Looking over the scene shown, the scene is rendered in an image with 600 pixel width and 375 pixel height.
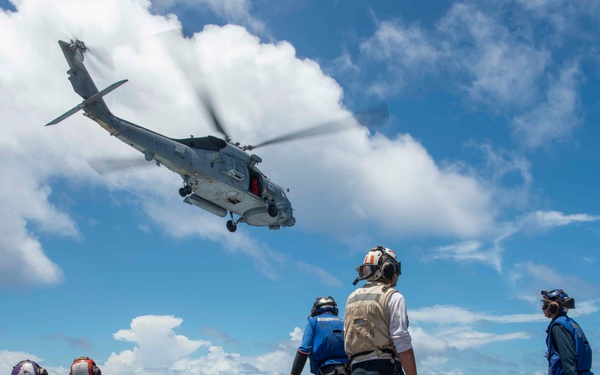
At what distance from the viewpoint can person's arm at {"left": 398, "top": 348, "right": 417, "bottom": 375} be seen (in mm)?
6438

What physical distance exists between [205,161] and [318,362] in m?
24.5

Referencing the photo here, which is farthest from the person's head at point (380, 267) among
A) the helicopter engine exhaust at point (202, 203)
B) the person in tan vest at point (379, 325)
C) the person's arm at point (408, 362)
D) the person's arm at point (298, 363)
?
the helicopter engine exhaust at point (202, 203)

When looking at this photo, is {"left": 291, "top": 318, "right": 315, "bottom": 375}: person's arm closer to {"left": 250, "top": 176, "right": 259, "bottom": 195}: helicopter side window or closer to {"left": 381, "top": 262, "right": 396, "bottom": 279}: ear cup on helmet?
{"left": 381, "top": 262, "right": 396, "bottom": 279}: ear cup on helmet

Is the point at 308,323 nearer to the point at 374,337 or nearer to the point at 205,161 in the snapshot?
the point at 374,337

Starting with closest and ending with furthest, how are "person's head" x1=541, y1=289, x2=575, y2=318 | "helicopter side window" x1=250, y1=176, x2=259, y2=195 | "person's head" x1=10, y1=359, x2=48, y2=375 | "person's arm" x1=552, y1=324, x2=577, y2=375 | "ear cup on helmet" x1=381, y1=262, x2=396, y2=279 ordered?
"ear cup on helmet" x1=381, y1=262, x2=396, y2=279
"person's head" x1=10, y1=359, x2=48, y2=375
"person's arm" x1=552, y1=324, x2=577, y2=375
"person's head" x1=541, y1=289, x2=575, y2=318
"helicopter side window" x1=250, y1=176, x2=259, y2=195

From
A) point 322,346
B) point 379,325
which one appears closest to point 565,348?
point 322,346

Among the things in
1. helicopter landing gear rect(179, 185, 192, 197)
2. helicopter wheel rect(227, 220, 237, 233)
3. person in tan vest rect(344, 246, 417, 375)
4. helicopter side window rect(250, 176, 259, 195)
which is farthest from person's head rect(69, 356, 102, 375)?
helicopter wheel rect(227, 220, 237, 233)

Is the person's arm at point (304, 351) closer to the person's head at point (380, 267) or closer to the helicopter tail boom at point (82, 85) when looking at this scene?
the person's head at point (380, 267)

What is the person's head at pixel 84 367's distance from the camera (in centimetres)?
728

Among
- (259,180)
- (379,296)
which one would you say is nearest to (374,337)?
(379,296)

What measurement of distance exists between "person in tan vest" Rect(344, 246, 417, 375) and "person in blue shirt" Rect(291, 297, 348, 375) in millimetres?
2941

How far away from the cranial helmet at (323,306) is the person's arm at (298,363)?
76cm

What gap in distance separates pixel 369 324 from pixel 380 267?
72 cm

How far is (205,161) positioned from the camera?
33.5 m
